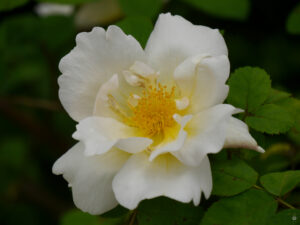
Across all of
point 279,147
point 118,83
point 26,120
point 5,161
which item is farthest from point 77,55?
point 5,161

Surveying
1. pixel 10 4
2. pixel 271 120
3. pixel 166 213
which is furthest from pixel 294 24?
pixel 10 4

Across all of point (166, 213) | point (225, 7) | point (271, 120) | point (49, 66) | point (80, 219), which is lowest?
point (80, 219)

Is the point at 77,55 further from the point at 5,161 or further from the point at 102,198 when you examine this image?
the point at 5,161

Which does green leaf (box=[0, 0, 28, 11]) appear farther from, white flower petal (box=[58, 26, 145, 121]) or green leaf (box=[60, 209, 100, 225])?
green leaf (box=[60, 209, 100, 225])

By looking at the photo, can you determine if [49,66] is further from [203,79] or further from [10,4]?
[203,79]

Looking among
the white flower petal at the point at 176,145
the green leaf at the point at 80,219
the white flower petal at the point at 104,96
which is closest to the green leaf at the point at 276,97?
the white flower petal at the point at 176,145

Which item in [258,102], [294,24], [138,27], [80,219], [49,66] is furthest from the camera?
[49,66]

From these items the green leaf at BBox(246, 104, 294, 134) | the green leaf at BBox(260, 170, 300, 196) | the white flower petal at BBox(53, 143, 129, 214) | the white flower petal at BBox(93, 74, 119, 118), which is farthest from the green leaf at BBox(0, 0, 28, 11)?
the green leaf at BBox(260, 170, 300, 196)
